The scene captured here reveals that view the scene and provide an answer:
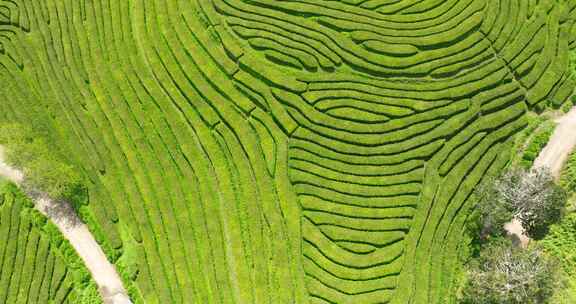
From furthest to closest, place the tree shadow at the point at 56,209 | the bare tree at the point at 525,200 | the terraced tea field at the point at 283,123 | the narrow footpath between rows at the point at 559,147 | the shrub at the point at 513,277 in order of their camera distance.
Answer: the tree shadow at the point at 56,209 → the narrow footpath between rows at the point at 559,147 → the terraced tea field at the point at 283,123 → the bare tree at the point at 525,200 → the shrub at the point at 513,277

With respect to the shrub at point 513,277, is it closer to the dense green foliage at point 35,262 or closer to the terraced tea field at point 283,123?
the terraced tea field at point 283,123

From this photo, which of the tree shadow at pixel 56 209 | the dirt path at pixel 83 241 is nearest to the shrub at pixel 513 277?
the dirt path at pixel 83 241

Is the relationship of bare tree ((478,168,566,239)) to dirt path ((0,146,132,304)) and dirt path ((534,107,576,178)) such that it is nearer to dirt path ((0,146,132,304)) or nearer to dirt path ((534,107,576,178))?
dirt path ((534,107,576,178))

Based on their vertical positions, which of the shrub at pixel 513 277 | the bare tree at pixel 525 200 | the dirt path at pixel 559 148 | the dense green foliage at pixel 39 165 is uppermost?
the dense green foliage at pixel 39 165

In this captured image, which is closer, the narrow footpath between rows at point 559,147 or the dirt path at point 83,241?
the dirt path at point 83,241

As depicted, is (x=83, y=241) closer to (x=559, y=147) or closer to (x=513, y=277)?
(x=513, y=277)

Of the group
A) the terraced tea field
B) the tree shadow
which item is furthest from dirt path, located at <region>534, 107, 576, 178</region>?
the tree shadow
